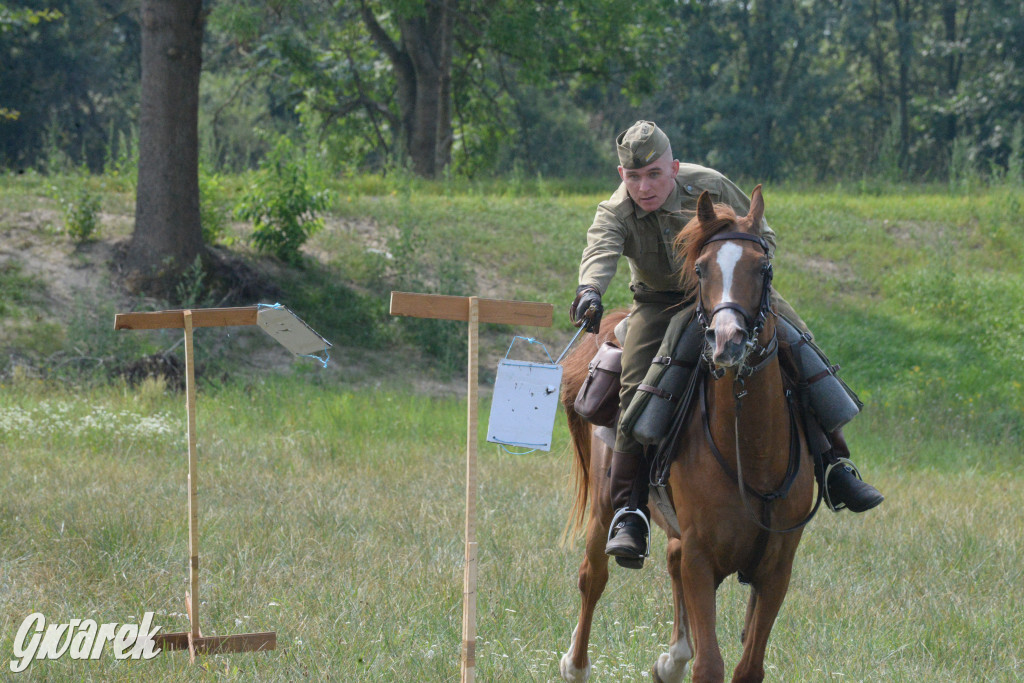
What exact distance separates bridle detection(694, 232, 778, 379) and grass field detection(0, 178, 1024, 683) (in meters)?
2.01

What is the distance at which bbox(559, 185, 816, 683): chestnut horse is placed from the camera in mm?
4281

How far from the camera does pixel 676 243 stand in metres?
4.67

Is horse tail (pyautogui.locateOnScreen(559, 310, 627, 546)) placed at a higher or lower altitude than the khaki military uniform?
lower

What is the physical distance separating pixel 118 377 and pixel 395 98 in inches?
727

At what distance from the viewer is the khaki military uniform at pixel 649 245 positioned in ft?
17.4

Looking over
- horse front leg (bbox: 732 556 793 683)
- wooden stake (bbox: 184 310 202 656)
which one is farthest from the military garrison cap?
wooden stake (bbox: 184 310 202 656)

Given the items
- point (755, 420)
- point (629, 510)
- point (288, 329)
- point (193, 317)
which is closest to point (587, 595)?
point (629, 510)

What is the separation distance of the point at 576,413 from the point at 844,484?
172cm

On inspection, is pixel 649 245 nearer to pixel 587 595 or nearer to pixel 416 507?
pixel 587 595

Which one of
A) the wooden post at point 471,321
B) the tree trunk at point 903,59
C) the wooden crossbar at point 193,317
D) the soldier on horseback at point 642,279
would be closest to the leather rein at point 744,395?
the soldier on horseback at point 642,279

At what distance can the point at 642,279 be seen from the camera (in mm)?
5570

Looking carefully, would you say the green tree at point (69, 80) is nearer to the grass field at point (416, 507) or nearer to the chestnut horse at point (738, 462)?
the grass field at point (416, 507)

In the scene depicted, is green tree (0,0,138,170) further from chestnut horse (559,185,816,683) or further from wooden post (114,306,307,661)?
chestnut horse (559,185,816,683)

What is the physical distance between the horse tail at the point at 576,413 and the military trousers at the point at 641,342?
0.54 metres
